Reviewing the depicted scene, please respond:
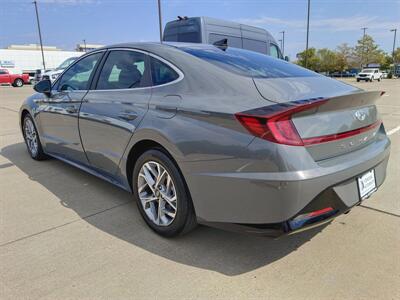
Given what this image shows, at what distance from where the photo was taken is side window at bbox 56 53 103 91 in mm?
3637

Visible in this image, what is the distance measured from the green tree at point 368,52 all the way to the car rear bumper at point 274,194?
78.0 m

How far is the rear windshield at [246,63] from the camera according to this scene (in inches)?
Answer: 100

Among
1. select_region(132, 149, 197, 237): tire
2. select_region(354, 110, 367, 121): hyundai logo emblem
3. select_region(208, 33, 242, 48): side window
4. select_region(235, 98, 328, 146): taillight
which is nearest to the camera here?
select_region(235, 98, 328, 146): taillight

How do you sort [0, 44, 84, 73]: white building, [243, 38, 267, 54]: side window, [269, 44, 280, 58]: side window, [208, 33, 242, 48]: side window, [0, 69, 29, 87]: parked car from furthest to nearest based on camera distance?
[0, 44, 84, 73]: white building, [0, 69, 29, 87]: parked car, [269, 44, 280, 58]: side window, [243, 38, 267, 54]: side window, [208, 33, 242, 48]: side window

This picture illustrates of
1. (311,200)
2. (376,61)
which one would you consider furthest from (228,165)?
(376,61)

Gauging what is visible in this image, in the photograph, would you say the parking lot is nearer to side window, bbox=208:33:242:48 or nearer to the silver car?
the silver car

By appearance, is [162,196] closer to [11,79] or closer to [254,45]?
[254,45]

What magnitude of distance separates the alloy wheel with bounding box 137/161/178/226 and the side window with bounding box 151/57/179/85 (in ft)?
2.22

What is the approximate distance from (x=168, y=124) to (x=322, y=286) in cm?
152

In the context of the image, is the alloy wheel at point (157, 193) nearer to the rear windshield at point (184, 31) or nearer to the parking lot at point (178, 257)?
the parking lot at point (178, 257)

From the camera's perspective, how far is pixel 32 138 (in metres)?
5.05

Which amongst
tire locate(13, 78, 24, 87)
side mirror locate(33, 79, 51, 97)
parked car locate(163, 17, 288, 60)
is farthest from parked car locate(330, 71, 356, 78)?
side mirror locate(33, 79, 51, 97)

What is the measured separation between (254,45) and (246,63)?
24.4ft

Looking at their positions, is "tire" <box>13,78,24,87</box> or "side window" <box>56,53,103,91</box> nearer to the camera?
"side window" <box>56,53,103,91</box>
